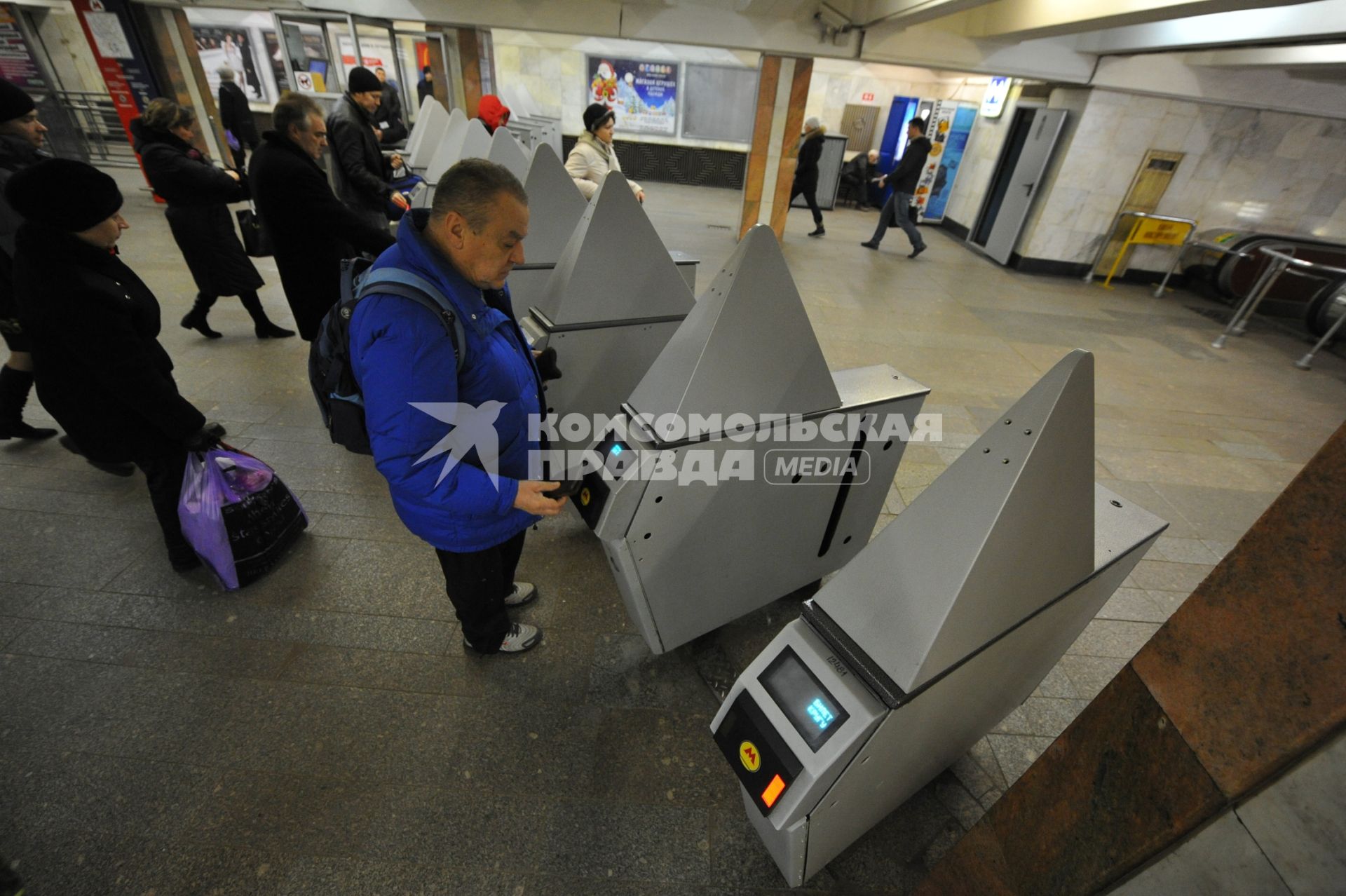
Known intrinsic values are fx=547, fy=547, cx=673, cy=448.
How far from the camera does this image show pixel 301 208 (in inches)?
108

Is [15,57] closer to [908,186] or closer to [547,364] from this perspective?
[547,364]

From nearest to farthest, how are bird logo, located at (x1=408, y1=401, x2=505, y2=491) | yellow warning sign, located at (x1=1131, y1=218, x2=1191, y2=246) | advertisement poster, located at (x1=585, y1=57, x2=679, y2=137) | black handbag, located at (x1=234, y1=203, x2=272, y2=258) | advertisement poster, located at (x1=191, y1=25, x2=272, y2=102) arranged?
1. bird logo, located at (x1=408, y1=401, x2=505, y2=491)
2. black handbag, located at (x1=234, y1=203, x2=272, y2=258)
3. yellow warning sign, located at (x1=1131, y1=218, x2=1191, y2=246)
4. advertisement poster, located at (x1=585, y1=57, x2=679, y2=137)
5. advertisement poster, located at (x1=191, y1=25, x2=272, y2=102)

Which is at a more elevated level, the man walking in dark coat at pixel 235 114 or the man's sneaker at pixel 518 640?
the man walking in dark coat at pixel 235 114

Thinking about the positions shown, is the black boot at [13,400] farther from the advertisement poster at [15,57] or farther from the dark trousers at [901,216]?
the advertisement poster at [15,57]

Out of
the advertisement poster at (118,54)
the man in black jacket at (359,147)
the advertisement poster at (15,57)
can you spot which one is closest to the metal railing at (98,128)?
the advertisement poster at (15,57)

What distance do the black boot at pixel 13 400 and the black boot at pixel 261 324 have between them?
4.73ft

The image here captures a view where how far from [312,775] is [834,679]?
1603 millimetres

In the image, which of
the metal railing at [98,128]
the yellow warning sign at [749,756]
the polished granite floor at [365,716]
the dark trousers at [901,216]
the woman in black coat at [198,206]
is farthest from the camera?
the metal railing at [98,128]

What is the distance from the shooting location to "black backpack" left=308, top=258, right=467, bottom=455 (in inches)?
48.2

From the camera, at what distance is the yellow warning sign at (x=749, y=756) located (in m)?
1.16

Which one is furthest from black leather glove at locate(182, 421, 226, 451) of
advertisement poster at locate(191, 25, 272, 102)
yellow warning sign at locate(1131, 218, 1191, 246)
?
advertisement poster at locate(191, 25, 272, 102)

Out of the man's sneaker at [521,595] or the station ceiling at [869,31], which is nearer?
the man's sneaker at [521,595]

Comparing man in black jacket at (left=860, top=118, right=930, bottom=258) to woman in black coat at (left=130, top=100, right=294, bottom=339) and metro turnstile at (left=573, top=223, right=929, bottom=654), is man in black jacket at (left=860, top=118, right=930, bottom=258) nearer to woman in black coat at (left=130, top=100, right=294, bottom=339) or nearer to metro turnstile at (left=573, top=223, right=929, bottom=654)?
metro turnstile at (left=573, top=223, right=929, bottom=654)

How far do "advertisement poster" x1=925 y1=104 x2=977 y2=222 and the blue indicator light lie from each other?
36.8ft
